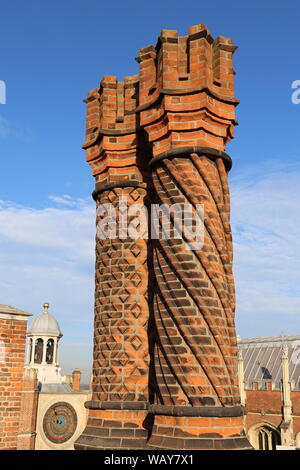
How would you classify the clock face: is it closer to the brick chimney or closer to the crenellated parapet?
the brick chimney

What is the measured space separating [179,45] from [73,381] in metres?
51.6

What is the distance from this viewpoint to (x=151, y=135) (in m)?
5.46

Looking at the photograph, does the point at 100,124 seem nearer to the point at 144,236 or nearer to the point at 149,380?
the point at 144,236

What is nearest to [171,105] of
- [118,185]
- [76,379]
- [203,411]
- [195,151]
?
[195,151]

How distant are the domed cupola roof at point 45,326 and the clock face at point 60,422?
6216mm

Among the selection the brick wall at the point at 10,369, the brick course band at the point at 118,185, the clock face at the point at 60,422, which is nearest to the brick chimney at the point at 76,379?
the clock face at the point at 60,422

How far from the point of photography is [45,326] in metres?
41.3

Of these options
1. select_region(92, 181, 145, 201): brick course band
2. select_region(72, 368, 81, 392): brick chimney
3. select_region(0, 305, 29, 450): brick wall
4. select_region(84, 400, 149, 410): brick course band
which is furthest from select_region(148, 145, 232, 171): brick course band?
select_region(72, 368, 81, 392): brick chimney
